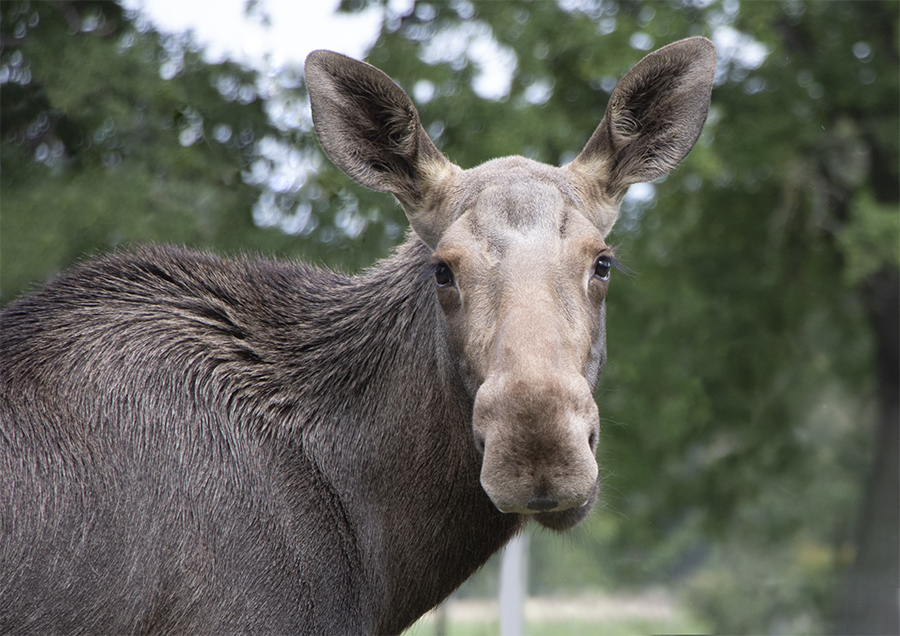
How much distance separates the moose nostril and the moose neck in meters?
0.75

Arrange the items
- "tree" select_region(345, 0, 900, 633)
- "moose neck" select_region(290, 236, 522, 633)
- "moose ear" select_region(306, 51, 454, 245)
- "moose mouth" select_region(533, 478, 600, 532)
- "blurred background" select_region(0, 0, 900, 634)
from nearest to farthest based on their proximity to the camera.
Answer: "moose mouth" select_region(533, 478, 600, 532) → "moose neck" select_region(290, 236, 522, 633) → "moose ear" select_region(306, 51, 454, 245) → "blurred background" select_region(0, 0, 900, 634) → "tree" select_region(345, 0, 900, 633)

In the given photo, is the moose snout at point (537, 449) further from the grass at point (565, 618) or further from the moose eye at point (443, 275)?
the grass at point (565, 618)

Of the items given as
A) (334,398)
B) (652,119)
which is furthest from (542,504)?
(652,119)

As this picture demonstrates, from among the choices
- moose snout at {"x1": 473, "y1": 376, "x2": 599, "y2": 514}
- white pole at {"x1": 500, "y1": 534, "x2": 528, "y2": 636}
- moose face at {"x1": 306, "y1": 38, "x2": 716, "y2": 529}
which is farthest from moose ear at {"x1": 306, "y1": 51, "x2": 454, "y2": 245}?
white pole at {"x1": 500, "y1": 534, "x2": 528, "y2": 636}

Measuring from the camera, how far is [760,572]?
32938 millimetres

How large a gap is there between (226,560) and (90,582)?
0.49 m

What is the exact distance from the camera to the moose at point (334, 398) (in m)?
3.57

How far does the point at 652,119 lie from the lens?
15.5 feet

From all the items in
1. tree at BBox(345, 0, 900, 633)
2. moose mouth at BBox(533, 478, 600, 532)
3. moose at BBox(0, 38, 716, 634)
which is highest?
moose at BBox(0, 38, 716, 634)

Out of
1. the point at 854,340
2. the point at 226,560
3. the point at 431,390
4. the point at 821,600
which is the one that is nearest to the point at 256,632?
the point at 226,560

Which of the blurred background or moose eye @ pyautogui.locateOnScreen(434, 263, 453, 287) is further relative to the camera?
the blurred background

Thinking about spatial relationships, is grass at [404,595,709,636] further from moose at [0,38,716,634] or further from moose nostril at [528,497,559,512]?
moose nostril at [528,497,559,512]

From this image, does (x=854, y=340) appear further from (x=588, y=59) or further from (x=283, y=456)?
(x=283, y=456)

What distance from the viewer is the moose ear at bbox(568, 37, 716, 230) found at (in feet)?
14.9
